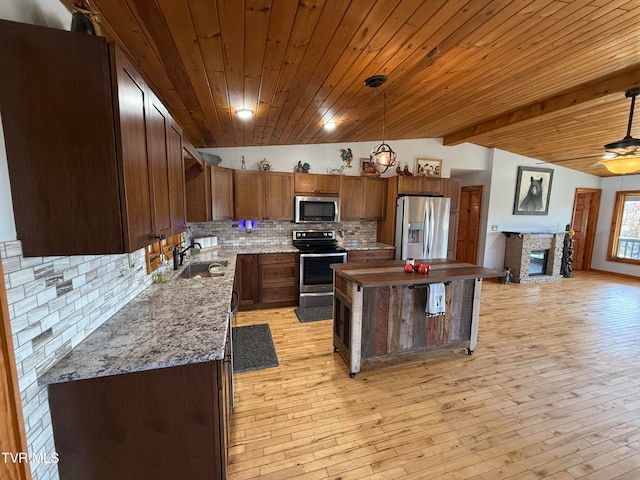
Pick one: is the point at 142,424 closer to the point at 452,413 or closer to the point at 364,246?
the point at 452,413

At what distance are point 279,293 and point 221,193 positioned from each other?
5.69 feet

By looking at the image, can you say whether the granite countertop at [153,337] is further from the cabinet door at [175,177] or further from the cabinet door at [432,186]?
the cabinet door at [432,186]

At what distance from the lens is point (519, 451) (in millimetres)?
1743

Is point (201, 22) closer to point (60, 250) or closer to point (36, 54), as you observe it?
point (36, 54)

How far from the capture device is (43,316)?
1029mm

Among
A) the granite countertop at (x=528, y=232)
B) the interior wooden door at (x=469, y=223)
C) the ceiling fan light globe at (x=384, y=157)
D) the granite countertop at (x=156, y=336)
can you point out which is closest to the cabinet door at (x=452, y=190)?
the interior wooden door at (x=469, y=223)

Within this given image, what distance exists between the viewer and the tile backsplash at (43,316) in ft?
2.99

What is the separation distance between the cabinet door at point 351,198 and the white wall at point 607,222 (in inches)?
274

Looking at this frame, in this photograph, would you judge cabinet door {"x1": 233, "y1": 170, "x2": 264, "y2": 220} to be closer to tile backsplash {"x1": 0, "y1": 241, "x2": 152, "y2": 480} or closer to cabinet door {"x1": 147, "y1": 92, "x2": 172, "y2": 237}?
cabinet door {"x1": 147, "y1": 92, "x2": 172, "y2": 237}

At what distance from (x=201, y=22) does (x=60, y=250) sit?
1.39m

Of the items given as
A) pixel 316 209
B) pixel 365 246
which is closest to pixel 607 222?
pixel 365 246

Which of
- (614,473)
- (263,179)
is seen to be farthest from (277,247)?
(614,473)

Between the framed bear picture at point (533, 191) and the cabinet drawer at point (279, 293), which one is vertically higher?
the framed bear picture at point (533, 191)

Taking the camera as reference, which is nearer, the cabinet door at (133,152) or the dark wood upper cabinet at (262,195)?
the cabinet door at (133,152)
